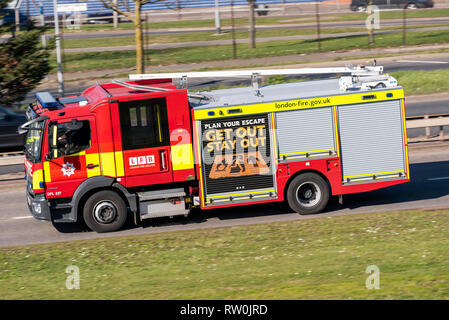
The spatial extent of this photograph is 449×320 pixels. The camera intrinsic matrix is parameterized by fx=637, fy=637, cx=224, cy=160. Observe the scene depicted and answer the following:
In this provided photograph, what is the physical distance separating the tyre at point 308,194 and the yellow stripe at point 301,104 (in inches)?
57.6

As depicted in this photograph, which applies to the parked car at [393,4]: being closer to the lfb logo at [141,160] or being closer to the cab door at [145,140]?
the cab door at [145,140]

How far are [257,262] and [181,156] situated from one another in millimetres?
3456

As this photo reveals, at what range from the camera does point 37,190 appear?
1255cm

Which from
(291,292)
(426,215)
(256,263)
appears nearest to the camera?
(291,292)

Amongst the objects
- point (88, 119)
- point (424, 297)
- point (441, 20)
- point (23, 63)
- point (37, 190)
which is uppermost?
point (441, 20)

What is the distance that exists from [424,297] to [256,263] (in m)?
3.08

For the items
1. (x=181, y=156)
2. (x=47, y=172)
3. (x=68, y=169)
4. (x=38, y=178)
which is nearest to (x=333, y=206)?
(x=181, y=156)

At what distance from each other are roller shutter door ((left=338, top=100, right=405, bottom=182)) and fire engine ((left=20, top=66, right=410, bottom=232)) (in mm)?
21

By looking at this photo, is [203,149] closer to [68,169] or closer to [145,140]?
[145,140]

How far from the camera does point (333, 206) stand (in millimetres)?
14016

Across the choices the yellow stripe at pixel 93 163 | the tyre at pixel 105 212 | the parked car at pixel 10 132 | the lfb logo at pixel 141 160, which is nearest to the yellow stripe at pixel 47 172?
the yellow stripe at pixel 93 163

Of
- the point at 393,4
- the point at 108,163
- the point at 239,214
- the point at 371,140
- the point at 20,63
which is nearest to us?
the point at 108,163

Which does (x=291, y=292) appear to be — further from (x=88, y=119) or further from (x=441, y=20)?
(x=441, y=20)

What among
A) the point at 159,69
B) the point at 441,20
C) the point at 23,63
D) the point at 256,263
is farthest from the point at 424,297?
the point at 441,20
